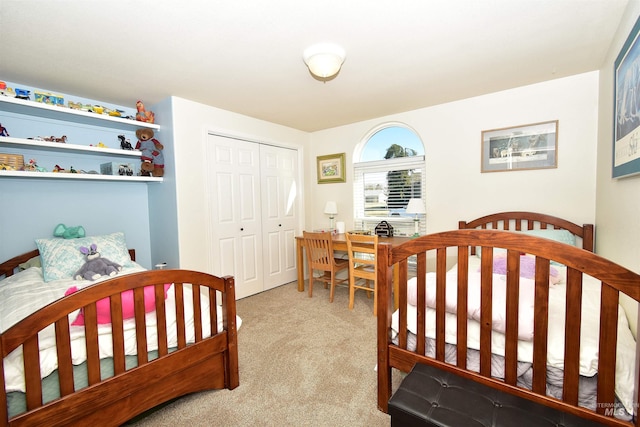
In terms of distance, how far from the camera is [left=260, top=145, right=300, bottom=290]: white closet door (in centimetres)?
382

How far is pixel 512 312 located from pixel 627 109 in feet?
4.76

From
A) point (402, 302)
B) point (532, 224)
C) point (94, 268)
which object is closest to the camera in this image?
point (402, 302)

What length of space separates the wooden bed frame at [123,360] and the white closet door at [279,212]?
6.82ft

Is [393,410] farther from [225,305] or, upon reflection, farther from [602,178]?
[602,178]

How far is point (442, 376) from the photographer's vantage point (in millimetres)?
1287

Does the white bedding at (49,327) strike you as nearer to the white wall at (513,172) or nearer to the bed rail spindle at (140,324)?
the bed rail spindle at (140,324)

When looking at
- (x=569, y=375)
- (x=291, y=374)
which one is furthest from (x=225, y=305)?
(x=569, y=375)

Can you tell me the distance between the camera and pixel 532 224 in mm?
2717

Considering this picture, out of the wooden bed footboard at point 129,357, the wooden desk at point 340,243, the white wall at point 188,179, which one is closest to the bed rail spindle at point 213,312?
the wooden bed footboard at point 129,357

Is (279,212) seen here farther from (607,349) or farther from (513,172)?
(607,349)

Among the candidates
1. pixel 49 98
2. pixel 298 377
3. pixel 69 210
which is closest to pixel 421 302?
pixel 298 377

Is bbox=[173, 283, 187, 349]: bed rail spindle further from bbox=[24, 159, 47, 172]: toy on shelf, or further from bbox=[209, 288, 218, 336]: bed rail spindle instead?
bbox=[24, 159, 47, 172]: toy on shelf

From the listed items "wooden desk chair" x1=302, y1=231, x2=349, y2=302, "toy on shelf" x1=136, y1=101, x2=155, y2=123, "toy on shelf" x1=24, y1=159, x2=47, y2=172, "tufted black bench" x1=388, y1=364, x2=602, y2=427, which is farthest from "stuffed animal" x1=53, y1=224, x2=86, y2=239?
"tufted black bench" x1=388, y1=364, x2=602, y2=427

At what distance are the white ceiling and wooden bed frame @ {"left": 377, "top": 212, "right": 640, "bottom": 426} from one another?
136cm
